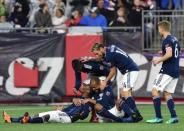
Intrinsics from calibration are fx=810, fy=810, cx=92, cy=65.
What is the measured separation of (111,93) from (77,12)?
29.7ft

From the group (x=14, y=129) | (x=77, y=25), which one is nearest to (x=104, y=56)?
(x=14, y=129)

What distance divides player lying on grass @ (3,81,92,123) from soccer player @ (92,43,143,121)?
2.04ft

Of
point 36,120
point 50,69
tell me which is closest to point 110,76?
point 36,120

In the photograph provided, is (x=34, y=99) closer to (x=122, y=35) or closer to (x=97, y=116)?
(x=122, y=35)

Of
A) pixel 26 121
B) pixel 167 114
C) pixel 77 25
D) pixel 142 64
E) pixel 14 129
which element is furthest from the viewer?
pixel 77 25

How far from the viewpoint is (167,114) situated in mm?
18984

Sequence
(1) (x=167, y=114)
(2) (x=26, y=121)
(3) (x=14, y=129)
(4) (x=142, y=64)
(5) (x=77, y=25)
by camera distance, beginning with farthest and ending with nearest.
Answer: (5) (x=77, y=25)
(4) (x=142, y=64)
(1) (x=167, y=114)
(2) (x=26, y=121)
(3) (x=14, y=129)

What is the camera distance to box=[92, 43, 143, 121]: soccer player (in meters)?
16.4

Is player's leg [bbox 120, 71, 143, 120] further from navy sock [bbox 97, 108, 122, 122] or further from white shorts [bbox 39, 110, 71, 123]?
white shorts [bbox 39, 110, 71, 123]

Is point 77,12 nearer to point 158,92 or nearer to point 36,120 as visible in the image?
point 158,92

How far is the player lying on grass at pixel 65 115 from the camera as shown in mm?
15805

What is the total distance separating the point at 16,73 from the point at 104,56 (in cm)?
711

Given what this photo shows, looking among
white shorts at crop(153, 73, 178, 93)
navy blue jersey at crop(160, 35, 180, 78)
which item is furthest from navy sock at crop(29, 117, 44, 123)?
navy blue jersey at crop(160, 35, 180, 78)

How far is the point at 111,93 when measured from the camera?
16375mm
